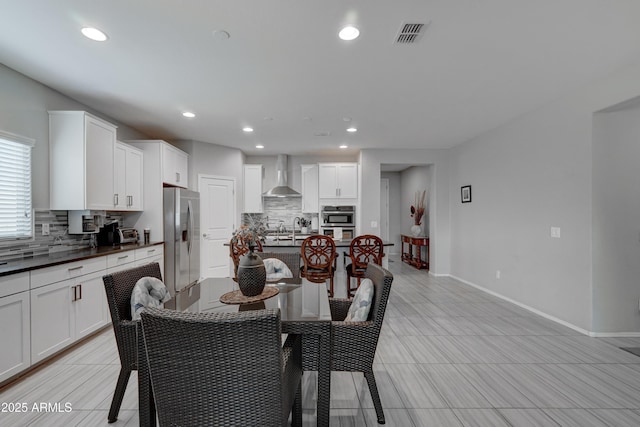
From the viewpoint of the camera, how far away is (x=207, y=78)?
2.90 metres

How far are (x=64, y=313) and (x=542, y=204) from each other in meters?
5.38

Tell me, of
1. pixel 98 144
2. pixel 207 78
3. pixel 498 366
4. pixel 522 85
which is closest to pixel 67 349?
pixel 98 144

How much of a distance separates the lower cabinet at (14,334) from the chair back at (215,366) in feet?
6.41

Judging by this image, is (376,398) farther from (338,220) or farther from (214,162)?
(214,162)

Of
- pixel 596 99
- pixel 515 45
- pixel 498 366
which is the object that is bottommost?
pixel 498 366

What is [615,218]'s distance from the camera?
9.86ft

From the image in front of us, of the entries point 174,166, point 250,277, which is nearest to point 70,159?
point 174,166

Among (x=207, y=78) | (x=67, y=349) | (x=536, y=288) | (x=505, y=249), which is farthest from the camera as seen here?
(x=505, y=249)

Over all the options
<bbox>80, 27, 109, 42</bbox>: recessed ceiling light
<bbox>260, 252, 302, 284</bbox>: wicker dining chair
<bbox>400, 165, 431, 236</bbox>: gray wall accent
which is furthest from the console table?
<bbox>80, 27, 109, 42</bbox>: recessed ceiling light

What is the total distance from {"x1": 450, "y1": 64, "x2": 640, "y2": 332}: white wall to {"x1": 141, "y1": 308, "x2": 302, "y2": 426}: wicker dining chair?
3.67m

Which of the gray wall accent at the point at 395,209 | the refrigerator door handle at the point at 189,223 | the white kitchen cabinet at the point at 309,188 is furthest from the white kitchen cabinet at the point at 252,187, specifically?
the gray wall accent at the point at 395,209

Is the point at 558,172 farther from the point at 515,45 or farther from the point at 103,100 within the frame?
the point at 103,100

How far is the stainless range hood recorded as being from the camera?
607 centimetres

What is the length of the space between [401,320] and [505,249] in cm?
214
